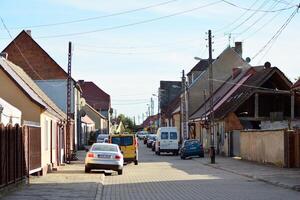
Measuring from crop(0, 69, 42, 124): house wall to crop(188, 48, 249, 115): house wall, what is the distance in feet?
154

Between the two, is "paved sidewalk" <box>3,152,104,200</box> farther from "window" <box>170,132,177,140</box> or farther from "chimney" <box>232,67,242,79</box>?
"chimney" <box>232,67,242,79</box>

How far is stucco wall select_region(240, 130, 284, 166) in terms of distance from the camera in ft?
109

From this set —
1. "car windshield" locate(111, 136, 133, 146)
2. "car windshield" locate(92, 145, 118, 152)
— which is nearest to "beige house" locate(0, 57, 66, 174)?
"car windshield" locate(92, 145, 118, 152)

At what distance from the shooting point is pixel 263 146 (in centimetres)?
3638

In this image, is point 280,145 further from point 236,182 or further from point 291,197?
point 291,197

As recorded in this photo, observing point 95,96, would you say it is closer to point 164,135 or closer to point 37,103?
point 164,135

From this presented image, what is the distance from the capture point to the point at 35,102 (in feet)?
93.0

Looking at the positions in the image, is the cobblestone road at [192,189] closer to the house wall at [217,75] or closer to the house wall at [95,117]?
the house wall at [217,75]

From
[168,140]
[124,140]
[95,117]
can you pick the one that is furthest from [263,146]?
[95,117]

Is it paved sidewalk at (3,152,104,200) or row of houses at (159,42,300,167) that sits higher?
row of houses at (159,42,300,167)

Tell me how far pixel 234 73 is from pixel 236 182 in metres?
45.1

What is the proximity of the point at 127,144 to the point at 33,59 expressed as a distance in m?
23.6

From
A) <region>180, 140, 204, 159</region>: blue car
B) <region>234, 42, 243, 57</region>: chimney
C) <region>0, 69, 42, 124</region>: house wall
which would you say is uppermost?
<region>234, 42, 243, 57</region>: chimney

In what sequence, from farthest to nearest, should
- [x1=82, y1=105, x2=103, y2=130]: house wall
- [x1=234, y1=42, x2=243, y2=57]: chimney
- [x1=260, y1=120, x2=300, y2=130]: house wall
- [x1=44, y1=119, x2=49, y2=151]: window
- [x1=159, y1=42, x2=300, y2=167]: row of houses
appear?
[x1=82, y1=105, x2=103, y2=130]: house wall, [x1=234, y1=42, x2=243, y2=57]: chimney, [x1=159, y1=42, x2=300, y2=167]: row of houses, [x1=260, y1=120, x2=300, y2=130]: house wall, [x1=44, y1=119, x2=49, y2=151]: window
